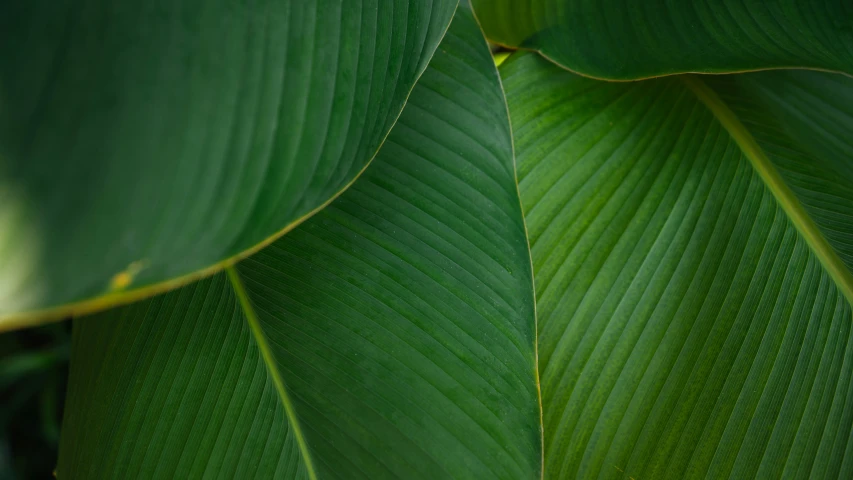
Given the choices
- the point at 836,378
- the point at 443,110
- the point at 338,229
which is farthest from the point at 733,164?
the point at 338,229

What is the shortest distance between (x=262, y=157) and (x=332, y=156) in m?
0.05

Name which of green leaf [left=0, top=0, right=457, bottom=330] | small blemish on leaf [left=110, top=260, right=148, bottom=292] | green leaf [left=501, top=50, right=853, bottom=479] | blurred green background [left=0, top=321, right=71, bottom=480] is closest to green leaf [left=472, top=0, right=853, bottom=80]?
green leaf [left=501, top=50, right=853, bottom=479]

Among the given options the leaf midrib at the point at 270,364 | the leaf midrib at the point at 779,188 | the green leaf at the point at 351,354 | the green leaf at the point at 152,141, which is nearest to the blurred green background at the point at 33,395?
the green leaf at the point at 351,354

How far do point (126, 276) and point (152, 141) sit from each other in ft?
0.23

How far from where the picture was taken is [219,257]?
244 mm

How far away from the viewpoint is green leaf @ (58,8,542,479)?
0.45m

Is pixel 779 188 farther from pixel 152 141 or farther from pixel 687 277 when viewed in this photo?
pixel 152 141

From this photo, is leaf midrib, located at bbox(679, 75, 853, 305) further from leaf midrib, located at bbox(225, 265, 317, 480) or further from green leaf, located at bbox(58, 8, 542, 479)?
leaf midrib, located at bbox(225, 265, 317, 480)

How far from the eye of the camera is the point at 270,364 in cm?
47

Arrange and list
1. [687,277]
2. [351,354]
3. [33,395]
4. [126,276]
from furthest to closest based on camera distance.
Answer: [33,395], [687,277], [351,354], [126,276]

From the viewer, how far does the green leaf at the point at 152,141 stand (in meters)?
0.22

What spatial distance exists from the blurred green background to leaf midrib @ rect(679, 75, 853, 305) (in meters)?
1.17

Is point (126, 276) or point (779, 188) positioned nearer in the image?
point (126, 276)

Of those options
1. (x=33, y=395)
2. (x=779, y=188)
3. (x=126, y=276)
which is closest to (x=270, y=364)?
(x=126, y=276)
